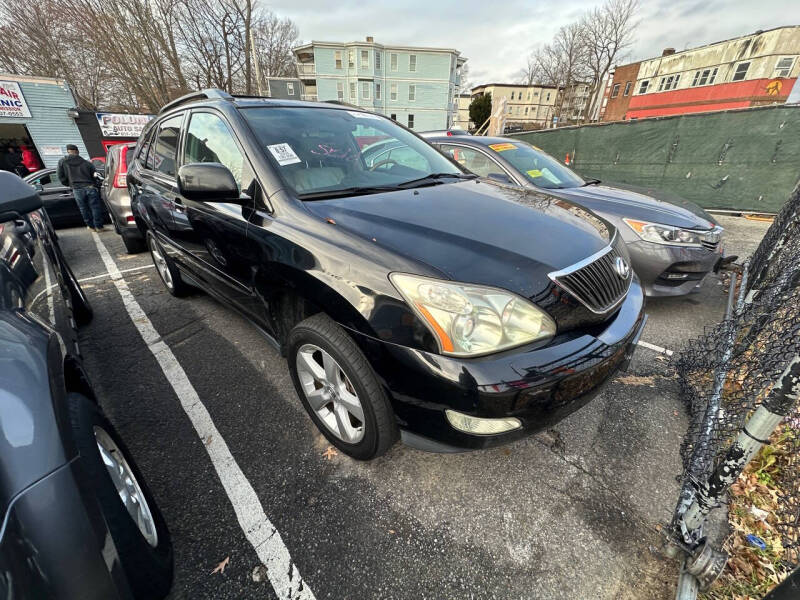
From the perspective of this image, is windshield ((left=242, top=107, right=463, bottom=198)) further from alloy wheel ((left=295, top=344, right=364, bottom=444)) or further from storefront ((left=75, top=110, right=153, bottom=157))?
storefront ((left=75, top=110, right=153, bottom=157))

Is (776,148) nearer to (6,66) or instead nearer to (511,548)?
(511,548)

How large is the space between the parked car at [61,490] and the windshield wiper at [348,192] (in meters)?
1.21

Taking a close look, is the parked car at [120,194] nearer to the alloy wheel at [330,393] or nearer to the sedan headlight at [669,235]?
the alloy wheel at [330,393]

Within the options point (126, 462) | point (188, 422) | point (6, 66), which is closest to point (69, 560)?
point (126, 462)

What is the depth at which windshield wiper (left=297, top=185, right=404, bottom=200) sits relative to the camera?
6.17ft

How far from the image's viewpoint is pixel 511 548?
1538 mm

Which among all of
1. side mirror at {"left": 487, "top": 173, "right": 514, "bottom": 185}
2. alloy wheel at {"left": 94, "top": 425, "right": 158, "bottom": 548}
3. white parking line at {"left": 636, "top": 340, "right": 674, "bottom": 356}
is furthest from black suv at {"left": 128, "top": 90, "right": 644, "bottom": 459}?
side mirror at {"left": 487, "top": 173, "right": 514, "bottom": 185}

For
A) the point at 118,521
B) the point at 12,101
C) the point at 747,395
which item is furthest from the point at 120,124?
the point at 747,395

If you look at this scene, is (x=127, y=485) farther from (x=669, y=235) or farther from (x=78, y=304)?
(x=669, y=235)

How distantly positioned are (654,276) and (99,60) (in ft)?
87.9

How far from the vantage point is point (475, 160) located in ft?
14.3

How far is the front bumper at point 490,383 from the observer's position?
1311mm

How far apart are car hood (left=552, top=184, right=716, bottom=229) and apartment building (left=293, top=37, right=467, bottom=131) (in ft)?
128

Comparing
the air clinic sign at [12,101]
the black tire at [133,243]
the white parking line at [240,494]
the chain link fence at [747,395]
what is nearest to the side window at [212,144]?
the white parking line at [240,494]
